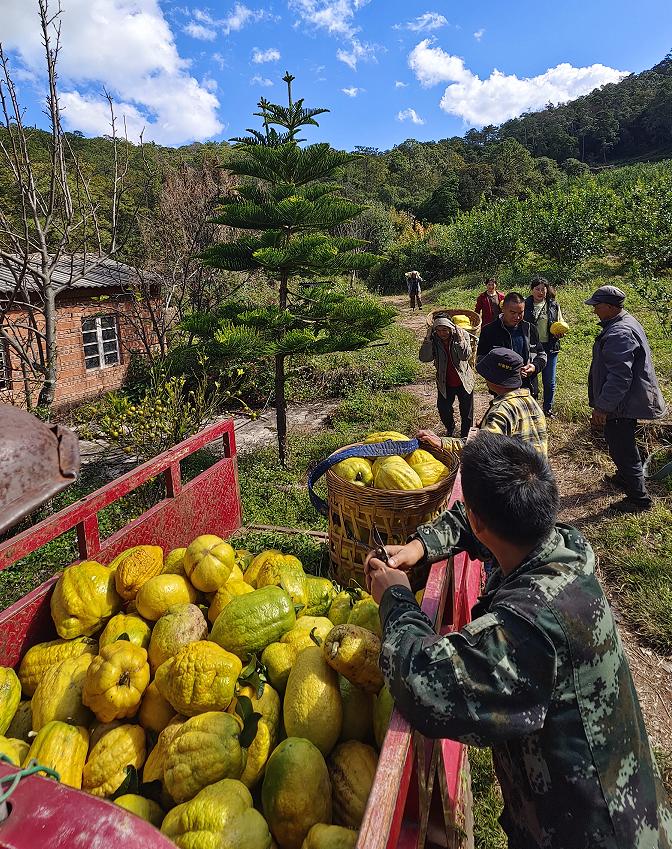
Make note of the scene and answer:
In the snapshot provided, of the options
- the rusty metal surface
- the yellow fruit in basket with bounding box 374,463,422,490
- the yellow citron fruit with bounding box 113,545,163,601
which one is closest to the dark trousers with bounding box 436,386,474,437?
the yellow fruit in basket with bounding box 374,463,422,490

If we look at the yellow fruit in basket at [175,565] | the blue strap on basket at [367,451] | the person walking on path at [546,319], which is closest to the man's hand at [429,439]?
the blue strap on basket at [367,451]

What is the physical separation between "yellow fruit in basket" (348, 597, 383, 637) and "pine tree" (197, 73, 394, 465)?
3.92 metres

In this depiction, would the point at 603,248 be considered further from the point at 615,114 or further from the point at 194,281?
the point at 615,114

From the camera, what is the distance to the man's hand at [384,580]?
150 cm

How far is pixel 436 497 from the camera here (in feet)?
8.46

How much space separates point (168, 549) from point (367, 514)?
3.82ft

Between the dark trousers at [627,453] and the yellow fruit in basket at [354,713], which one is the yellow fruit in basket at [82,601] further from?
the dark trousers at [627,453]

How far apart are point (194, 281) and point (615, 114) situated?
304ft

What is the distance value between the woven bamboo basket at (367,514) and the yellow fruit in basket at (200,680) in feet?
3.25

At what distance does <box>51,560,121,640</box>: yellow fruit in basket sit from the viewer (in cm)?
200

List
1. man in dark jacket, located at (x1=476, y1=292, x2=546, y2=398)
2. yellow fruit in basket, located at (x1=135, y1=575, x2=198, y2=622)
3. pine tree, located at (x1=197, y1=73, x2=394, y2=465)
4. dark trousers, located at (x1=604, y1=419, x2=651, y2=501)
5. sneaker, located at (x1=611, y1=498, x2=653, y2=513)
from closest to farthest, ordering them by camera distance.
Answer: yellow fruit in basket, located at (x1=135, y1=575, x2=198, y2=622) → dark trousers, located at (x1=604, y1=419, x2=651, y2=501) → sneaker, located at (x1=611, y1=498, x2=653, y2=513) → man in dark jacket, located at (x1=476, y1=292, x2=546, y2=398) → pine tree, located at (x1=197, y1=73, x2=394, y2=465)

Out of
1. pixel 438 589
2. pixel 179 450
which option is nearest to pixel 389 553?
pixel 438 589

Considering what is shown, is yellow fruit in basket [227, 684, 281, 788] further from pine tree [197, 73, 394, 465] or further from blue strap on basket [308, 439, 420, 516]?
pine tree [197, 73, 394, 465]

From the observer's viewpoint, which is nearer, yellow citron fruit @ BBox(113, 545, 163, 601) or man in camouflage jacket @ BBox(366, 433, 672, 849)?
man in camouflage jacket @ BBox(366, 433, 672, 849)
